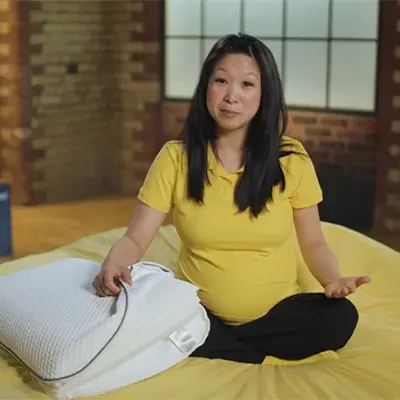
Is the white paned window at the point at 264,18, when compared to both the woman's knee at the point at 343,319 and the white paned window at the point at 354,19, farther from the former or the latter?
the woman's knee at the point at 343,319

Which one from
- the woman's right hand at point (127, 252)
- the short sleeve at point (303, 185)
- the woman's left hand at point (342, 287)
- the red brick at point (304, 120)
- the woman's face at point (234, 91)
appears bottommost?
the woman's left hand at point (342, 287)

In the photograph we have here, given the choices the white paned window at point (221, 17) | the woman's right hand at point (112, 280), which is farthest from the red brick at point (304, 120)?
the woman's right hand at point (112, 280)

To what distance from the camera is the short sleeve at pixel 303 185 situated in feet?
6.22

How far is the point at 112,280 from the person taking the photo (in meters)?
1.77

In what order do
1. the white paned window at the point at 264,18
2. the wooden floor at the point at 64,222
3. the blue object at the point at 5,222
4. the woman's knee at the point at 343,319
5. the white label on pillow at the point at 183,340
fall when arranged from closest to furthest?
the white label on pillow at the point at 183,340 < the woman's knee at the point at 343,319 < the blue object at the point at 5,222 < the wooden floor at the point at 64,222 < the white paned window at the point at 264,18

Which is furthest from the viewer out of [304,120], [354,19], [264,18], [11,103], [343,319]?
[11,103]

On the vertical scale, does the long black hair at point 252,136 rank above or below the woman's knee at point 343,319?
above

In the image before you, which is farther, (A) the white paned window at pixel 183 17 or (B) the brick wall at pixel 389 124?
(A) the white paned window at pixel 183 17

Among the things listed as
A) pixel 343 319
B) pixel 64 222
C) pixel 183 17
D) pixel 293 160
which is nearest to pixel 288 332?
pixel 343 319

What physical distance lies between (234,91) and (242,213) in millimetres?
254

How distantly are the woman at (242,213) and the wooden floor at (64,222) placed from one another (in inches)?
67.0

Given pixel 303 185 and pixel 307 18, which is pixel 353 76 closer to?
pixel 307 18

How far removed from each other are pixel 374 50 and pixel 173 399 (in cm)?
252

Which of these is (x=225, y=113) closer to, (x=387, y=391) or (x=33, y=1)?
(x=387, y=391)
